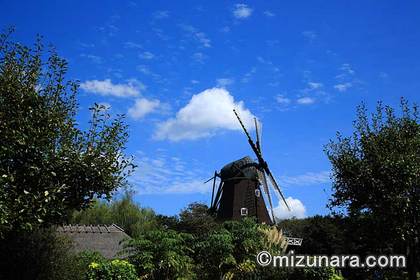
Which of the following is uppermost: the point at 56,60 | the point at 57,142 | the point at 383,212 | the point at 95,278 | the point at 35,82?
the point at 56,60

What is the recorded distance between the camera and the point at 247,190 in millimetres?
48969

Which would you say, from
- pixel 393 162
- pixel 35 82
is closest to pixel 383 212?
pixel 393 162

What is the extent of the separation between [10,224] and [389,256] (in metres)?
18.1

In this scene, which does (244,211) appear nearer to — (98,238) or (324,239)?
(324,239)

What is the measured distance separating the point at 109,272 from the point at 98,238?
60.2 ft

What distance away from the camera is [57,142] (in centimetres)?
1494

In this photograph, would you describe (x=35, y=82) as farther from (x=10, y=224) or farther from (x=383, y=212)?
(x=383, y=212)

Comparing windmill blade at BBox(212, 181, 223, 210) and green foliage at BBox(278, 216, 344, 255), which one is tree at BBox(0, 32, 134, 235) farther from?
windmill blade at BBox(212, 181, 223, 210)

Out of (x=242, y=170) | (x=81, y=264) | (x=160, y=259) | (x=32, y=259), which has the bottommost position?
(x=81, y=264)

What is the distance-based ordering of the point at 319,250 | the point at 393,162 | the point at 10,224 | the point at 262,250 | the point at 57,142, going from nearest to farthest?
1. the point at 10,224
2. the point at 57,142
3. the point at 393,162
4. the point at 262,250
5. the point at 319,250

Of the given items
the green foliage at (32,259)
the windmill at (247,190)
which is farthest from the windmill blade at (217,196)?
the green foliage at (32,259)

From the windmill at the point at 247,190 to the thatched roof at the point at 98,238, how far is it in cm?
1641

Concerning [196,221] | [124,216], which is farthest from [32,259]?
[124,216]

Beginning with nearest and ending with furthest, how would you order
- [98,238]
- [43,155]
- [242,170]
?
[43,155] < [98,238] < [242,170]
